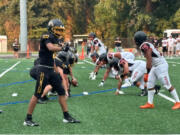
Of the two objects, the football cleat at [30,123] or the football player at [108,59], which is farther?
the football player at [108,59]

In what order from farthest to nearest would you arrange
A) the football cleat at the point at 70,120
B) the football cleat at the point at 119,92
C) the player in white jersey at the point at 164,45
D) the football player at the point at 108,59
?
the player in white jersey at the point at 164,45 < the football player at the point at 108,59 < the football cleat at the point at 119,92 < the football cleat at the point at 70,120

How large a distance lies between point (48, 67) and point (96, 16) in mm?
48524

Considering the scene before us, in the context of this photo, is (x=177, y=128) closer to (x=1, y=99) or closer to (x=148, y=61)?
(x=148, y=61)

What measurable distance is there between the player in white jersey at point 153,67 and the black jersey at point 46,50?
6.74 ft

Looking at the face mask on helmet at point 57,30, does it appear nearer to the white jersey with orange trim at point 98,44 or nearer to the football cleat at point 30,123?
the football cleat at point 30,123

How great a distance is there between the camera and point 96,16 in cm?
5481

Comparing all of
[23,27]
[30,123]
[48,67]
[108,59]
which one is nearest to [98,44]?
[108,59]

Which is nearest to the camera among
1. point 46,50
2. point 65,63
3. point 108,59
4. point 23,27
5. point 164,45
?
point 46,50

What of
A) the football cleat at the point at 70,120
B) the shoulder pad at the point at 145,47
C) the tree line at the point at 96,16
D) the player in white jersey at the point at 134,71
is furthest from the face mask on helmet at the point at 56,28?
the tree line at the point at 96,16

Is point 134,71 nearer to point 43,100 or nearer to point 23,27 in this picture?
point 43,100

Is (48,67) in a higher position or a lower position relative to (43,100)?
higher

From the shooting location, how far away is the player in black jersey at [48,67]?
21.5 feet

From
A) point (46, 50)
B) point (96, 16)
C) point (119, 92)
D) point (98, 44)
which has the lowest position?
point (119, 92)

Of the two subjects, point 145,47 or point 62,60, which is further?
point 62,60
